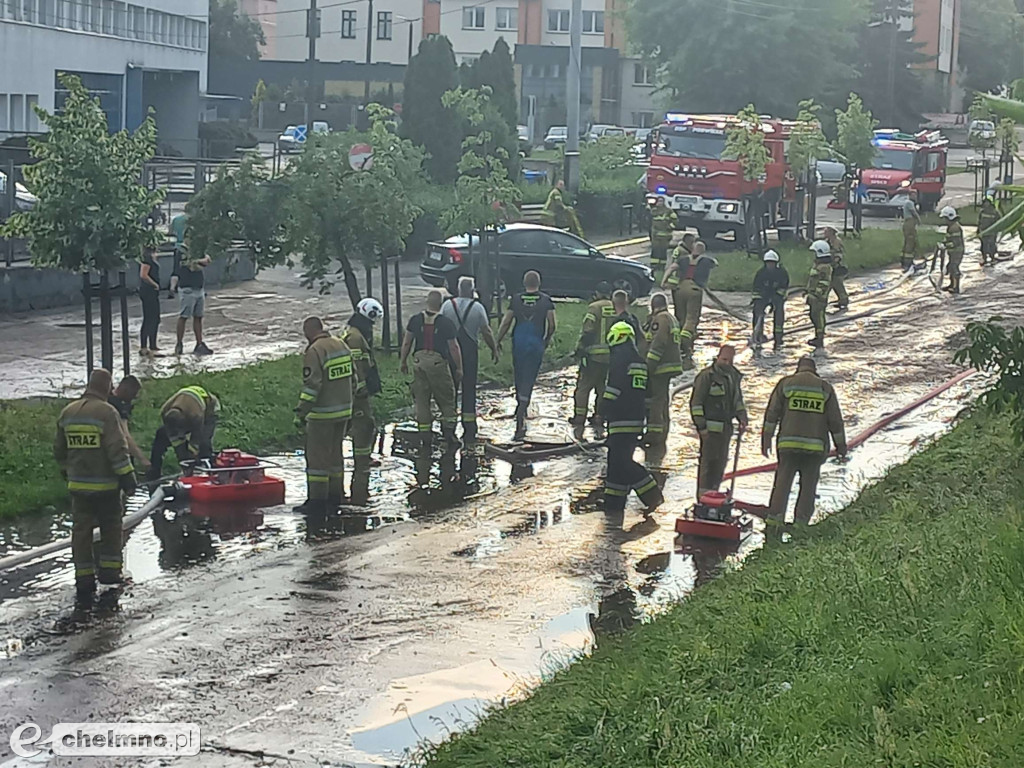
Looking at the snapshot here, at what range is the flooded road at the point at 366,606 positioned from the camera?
8.20 metres

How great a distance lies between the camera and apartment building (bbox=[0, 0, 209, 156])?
50.6m

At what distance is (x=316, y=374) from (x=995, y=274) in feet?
81.6

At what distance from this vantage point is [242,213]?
18594 millimetres

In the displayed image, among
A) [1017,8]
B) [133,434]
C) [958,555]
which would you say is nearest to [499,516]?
[133,434]

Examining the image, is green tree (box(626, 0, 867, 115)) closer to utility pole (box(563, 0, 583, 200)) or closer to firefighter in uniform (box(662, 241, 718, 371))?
utility pole (box(563, 0, 583, 200))

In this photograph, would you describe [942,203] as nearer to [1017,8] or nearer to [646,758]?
[646,758]

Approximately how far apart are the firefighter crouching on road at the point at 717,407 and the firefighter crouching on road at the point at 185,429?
4400 mm

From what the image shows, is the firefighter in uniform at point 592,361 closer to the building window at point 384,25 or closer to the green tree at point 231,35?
the green tree at point 231,35

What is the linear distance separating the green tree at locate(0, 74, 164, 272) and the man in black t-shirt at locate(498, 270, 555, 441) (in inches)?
169

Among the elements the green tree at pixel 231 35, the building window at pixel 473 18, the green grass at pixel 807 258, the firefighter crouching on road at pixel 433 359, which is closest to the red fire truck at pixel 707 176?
the green grass at pixel 807 258

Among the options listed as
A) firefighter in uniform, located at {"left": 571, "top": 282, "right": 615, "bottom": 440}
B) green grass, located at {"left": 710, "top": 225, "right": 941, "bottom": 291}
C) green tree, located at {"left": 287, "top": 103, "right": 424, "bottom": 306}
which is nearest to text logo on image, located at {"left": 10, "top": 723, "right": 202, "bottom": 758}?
firefighter in uniform, located at {"left": 571, "top": 282, "right": 615, "bottom": 440}

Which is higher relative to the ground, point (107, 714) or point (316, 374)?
point (316, 374)

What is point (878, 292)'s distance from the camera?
101 ft

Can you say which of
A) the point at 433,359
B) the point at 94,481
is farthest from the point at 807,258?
the point at 94,481
